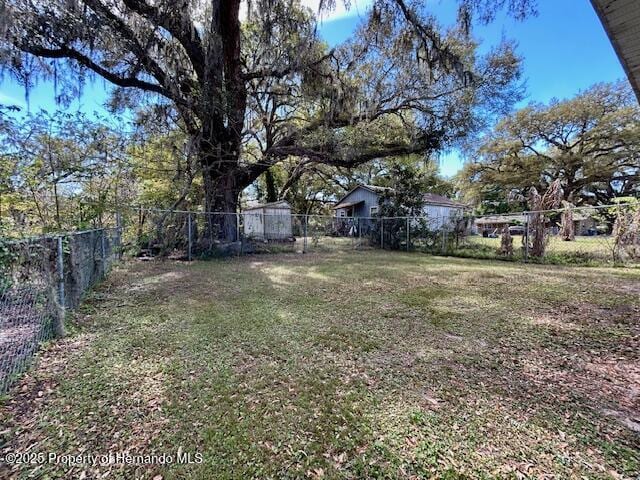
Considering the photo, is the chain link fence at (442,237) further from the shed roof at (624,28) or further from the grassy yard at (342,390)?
the shed roof at (624,28)

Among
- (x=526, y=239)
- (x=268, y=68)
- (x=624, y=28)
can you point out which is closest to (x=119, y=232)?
(x=268, y=68)

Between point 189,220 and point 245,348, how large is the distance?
686 centimetres

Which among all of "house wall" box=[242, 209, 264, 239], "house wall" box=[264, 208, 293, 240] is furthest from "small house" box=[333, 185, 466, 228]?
"house wall" box=[242, 209, 264, 239]

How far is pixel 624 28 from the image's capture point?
132cm

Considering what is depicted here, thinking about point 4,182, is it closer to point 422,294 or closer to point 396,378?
point 396,378

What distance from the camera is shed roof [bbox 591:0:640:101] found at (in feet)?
4.15

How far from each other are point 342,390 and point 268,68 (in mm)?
8639

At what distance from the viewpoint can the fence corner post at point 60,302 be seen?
3.09 m

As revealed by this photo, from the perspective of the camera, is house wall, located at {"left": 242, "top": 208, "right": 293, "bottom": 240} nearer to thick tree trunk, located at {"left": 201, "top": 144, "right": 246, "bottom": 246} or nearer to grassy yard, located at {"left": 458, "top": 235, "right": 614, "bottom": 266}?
thick tree trunk, located at {"left": 201, "top": 144, "right": 246, "bottom": 246}

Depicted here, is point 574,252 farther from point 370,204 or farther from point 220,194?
point 370,204

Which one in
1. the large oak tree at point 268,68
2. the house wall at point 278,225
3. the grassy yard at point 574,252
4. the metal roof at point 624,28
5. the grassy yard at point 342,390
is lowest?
the grassy yard at point 342,390

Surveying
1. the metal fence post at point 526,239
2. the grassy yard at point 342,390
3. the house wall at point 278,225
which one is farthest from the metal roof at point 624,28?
the house wall at point 278,225

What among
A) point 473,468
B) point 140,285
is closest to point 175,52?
point 140,285

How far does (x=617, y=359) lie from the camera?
2.69 metres
